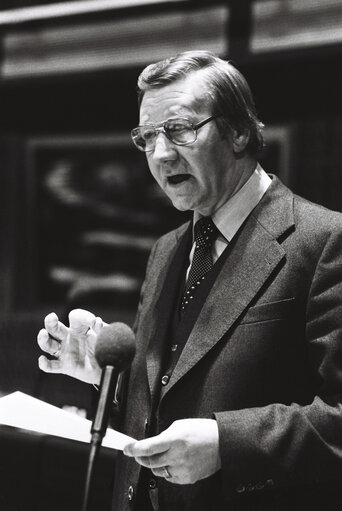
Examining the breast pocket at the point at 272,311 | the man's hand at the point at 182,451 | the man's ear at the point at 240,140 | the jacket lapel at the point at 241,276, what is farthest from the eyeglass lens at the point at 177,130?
the man's hand at the point at 182,451

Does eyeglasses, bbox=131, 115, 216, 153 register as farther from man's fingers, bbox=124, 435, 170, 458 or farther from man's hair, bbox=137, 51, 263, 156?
man's fingers, bbox=124, 435, 170, 458

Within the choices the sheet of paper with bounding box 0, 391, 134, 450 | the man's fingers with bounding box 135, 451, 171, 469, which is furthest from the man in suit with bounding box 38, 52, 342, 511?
the sheet of paper with bounding box 0, 391, 134, 450

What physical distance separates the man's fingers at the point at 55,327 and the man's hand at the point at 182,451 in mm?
400

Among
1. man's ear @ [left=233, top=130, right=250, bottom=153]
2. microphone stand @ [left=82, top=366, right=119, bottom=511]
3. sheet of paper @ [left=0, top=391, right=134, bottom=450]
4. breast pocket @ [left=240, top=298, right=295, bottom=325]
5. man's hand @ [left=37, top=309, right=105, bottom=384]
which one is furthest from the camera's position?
man's ear @ [left=233, top=130, right=250, bottom=153]

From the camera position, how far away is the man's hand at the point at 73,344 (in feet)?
5.01

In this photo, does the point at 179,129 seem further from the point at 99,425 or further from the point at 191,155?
the point at 99,425

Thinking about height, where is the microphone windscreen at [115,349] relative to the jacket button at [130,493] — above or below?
above

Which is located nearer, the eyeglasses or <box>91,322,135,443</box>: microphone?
<box>91,322,135,443</box>: microphone

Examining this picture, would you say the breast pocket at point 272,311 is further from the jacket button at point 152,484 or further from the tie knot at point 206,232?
the jacket button at point 152,484

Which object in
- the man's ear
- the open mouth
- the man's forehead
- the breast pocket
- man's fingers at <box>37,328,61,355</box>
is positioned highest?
the man's forehead

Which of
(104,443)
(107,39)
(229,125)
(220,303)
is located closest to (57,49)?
(107,39)

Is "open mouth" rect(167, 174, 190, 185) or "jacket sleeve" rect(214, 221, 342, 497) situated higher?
"open mouth" rect(167, 174, 190, 185)

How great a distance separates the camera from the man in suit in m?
1.34

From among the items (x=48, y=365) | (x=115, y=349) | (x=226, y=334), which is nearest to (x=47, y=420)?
(x=48, y=365)
